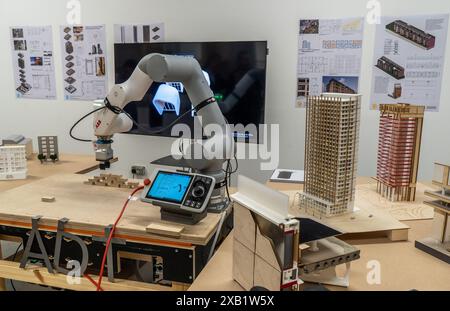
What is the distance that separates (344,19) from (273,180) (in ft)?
4.88

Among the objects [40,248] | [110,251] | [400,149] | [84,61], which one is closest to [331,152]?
[400,149]

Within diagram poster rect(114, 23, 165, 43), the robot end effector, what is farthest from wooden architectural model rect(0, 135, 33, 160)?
diagram poster rect(114, 23, 165, 43)

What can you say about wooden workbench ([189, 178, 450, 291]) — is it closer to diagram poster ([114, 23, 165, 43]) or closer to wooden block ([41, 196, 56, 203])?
wooden block ([41, 196, 56, 203])

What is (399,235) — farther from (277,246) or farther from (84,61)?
(84,61)

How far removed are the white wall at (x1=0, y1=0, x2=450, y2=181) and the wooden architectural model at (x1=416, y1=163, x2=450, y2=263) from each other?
1.79 meters

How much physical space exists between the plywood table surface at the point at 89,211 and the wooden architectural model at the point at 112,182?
34 millimetres

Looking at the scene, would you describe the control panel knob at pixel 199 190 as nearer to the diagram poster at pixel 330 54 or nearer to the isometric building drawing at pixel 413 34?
the diagram poster at pixel 330 54

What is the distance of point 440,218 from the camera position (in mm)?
1199


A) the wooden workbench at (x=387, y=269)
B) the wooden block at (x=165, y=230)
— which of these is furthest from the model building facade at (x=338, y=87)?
the wooden block at (x=165, y=230)

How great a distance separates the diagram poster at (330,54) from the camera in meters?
2.82

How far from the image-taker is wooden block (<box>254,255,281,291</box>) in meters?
0.91
